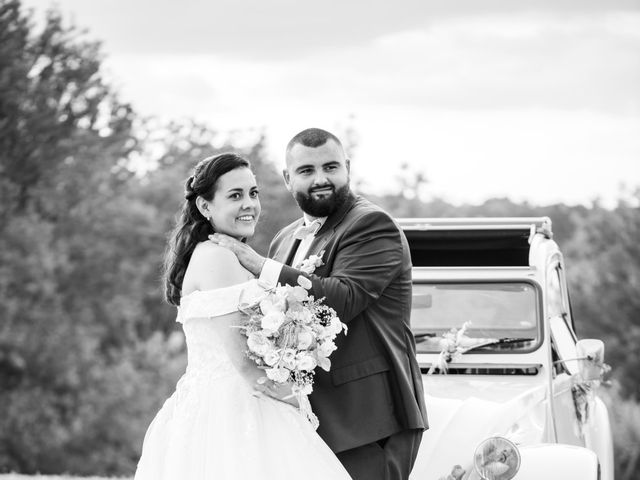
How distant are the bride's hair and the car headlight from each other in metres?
1.81

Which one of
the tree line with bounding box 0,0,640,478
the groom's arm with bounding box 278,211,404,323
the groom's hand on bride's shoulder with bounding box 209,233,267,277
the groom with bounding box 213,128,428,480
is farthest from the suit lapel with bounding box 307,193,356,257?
the tree line with bounding box 0,0,640,478

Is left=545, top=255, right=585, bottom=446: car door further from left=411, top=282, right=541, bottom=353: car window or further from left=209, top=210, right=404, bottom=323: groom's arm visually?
left=209, top=210, right=404, bottom=323: groom's arm

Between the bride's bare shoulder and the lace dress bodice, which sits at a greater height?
the bride's bare shoulder

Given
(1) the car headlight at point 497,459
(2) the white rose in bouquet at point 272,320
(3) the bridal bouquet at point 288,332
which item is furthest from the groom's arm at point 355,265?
(1) the car headlight at point 497,459

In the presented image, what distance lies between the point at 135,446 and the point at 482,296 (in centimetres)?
2227

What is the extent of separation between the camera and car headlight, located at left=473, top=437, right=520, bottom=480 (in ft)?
17.2

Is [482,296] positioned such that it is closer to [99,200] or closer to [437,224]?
[437,224]

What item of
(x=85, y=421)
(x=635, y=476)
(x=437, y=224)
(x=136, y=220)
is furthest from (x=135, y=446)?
(x=437, y=224)

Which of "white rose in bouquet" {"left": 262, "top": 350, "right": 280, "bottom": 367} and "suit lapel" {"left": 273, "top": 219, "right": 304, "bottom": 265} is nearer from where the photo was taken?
"white rose in bouquet" {"left": 262, "top": 350, "right": 280, "bottom": 367}

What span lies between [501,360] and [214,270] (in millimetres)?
2685

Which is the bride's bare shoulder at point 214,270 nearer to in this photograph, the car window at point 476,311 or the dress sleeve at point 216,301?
the dress sleeve at point 216,301

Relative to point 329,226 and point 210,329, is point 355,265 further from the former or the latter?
point 210,329

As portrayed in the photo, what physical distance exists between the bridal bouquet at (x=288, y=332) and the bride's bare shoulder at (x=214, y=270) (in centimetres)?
15

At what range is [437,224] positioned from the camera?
767 centimetres
